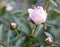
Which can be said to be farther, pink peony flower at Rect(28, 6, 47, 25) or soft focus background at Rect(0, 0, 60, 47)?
soft focus background at Rect(0, 0, 60, 47)

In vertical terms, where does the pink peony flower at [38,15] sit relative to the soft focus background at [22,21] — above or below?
above

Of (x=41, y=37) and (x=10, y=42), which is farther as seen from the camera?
(x=10, y=42)

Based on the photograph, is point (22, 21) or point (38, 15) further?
point (22, 21)

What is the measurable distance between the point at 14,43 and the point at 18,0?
1.38 m

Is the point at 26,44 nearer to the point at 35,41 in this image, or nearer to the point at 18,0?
the point at 35,41

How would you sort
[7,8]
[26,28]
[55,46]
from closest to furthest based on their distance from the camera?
[55,46] < [26,28] < [7,8]

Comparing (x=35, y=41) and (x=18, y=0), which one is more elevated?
(x=35, y=41)

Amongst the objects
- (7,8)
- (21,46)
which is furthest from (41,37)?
(7,8)

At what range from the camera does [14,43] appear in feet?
5.43

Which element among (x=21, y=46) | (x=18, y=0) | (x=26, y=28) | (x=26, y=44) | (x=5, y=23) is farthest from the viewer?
(x=18, y=0)

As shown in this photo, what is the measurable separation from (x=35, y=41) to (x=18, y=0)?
159cm

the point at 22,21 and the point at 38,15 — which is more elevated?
the point at 38,15

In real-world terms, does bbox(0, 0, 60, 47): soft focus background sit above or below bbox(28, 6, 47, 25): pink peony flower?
below

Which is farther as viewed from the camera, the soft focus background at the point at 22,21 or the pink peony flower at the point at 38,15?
the soft focus background at the point at 22,21
